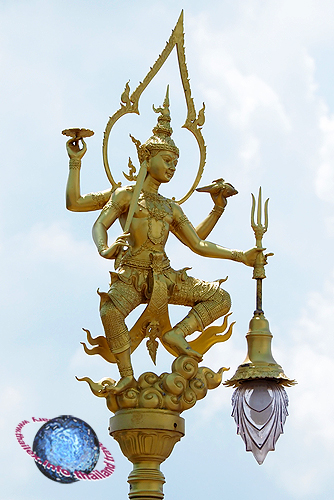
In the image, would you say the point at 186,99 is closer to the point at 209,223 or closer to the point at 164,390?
the point at 209,223

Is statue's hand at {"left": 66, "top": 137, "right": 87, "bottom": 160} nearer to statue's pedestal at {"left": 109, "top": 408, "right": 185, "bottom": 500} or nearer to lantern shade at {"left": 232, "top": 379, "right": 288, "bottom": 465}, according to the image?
statue's pedestal at {"left": 109, "top": 408, "right": 185, "bottom": 500}

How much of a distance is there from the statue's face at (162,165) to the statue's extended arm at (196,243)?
0.22 metres

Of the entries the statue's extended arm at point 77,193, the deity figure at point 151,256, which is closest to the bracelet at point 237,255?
the deity figure at point 151,256

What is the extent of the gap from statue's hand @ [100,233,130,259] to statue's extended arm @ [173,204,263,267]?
0.58 metres

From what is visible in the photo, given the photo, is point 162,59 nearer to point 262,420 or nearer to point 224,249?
point 224,249

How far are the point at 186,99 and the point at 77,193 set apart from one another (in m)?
0.98

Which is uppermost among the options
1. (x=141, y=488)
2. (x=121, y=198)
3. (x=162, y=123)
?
(x=162, y=123)

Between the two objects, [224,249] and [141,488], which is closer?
[141,488]

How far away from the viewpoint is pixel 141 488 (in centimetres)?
790

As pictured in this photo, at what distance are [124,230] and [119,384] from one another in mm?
939

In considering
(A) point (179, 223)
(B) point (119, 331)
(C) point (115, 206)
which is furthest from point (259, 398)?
(C) point (115, 206)

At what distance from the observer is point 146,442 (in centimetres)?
794

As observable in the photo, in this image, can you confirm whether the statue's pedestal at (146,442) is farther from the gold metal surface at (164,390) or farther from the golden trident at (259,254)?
the golden trident at (259,254)

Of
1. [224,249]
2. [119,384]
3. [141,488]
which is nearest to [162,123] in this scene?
[224,249]
